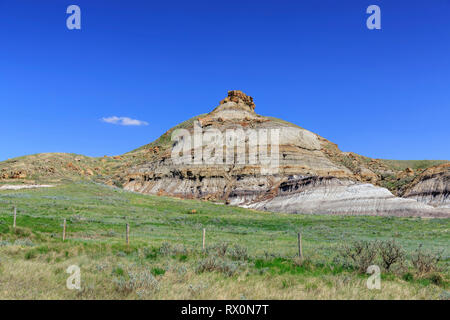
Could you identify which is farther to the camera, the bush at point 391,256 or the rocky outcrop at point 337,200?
the rocky outcrop at point 337,200

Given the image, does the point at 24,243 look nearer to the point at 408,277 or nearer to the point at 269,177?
the point at 408,277

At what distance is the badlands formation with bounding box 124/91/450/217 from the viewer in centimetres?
6975

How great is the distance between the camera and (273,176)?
98.3 m

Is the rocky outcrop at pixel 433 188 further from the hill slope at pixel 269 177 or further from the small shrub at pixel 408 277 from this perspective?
the small shrub at pixel 408 277

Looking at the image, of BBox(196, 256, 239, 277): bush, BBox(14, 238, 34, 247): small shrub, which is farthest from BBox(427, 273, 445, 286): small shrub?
BBox(14, 238, 34, 247): small shrub

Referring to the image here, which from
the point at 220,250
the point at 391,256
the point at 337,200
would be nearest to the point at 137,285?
the point at 220,250

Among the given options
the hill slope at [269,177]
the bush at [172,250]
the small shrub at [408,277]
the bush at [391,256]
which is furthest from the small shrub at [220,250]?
the hill slope at [269,177]

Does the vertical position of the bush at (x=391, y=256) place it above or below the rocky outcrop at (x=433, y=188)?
below

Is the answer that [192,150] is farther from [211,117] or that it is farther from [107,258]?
[107,258]

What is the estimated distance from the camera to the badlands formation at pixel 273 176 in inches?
2746

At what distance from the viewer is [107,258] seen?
46.9 feet

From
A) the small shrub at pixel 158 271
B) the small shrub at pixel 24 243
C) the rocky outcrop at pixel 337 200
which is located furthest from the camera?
the rocky outcrop at pixel 337 200

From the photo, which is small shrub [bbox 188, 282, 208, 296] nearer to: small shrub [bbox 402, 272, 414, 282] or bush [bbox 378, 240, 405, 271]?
small shrub [bbox 402, 272, 414, 282]
